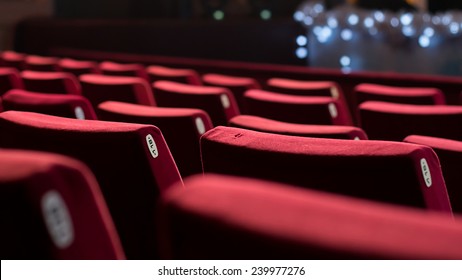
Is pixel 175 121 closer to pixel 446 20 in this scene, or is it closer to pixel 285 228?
pixel 285 228

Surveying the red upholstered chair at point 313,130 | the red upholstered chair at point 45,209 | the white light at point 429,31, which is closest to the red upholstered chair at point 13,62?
the white light at point 429,31

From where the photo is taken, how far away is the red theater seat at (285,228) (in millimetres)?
289

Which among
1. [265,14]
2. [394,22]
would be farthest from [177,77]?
[265,14]

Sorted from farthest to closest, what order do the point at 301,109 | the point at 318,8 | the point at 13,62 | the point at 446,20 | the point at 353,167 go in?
the point at 318,8 → the point at 446,20 → the point at 13,62 → the point at 301,109 → the point at 353,167

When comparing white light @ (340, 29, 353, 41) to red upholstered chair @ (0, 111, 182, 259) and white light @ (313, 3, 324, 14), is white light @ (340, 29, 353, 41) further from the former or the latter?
red upholstered chair @ (0, 111, 182, 259)

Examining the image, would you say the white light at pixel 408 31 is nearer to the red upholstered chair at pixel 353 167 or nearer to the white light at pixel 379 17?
the white light at pixel 379 17

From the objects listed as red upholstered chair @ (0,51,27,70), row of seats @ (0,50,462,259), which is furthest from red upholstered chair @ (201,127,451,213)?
red upholstered chair @ (0,51,27,70)

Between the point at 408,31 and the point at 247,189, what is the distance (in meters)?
3.80

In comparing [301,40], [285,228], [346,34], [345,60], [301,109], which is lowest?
[345,60]

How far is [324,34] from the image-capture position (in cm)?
412

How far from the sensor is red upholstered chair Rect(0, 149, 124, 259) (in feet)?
1.12

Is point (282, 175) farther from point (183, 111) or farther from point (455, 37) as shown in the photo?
point (455, 37)

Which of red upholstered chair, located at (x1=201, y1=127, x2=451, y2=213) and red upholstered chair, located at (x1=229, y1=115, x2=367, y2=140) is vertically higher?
red upholstered chair, located at (x1=201, y1=127, x2=451, y2=213)

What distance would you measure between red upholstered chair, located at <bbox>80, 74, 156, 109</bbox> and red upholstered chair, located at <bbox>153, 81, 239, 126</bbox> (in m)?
0.05
